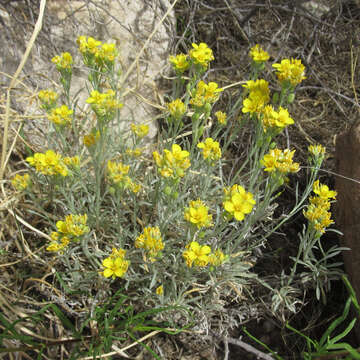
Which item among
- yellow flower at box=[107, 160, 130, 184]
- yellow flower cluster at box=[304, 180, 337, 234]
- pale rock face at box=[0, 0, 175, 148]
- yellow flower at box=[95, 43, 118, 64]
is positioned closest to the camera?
yellow flower at box=[107, 160, 130, 184]

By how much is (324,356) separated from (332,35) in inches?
106

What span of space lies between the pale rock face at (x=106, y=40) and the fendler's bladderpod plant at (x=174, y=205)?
25.1 inches

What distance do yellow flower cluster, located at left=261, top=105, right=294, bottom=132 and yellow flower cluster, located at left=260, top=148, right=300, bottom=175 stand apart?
14 cm

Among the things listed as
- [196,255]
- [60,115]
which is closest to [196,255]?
[196,255]

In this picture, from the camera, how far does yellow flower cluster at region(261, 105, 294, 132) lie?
71.2 inches

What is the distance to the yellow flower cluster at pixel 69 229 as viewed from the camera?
1703 mm

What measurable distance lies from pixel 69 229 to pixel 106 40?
1.88 m

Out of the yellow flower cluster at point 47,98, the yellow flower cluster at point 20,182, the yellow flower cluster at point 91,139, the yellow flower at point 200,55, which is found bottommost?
the yellow flower cluster at point 20,182

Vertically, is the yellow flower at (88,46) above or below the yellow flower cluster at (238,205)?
above

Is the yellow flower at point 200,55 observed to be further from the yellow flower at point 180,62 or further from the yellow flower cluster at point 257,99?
the yellow flower cluster at point 257,99

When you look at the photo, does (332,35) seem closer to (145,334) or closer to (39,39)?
(39,39)

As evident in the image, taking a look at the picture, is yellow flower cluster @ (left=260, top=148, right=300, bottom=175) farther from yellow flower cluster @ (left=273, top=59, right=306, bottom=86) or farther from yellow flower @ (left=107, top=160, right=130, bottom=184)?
yellow flower @ (left=107, top=160, right=130, bottom=184)

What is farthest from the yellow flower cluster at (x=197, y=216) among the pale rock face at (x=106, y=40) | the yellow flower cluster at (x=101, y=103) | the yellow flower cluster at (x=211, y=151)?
the pale rock face at (x=106, y=40)

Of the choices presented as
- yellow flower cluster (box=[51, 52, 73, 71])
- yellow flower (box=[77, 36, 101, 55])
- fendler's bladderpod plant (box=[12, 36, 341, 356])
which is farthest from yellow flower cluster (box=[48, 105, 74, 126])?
yellow flower (box=[77, 36, 101, 55])
